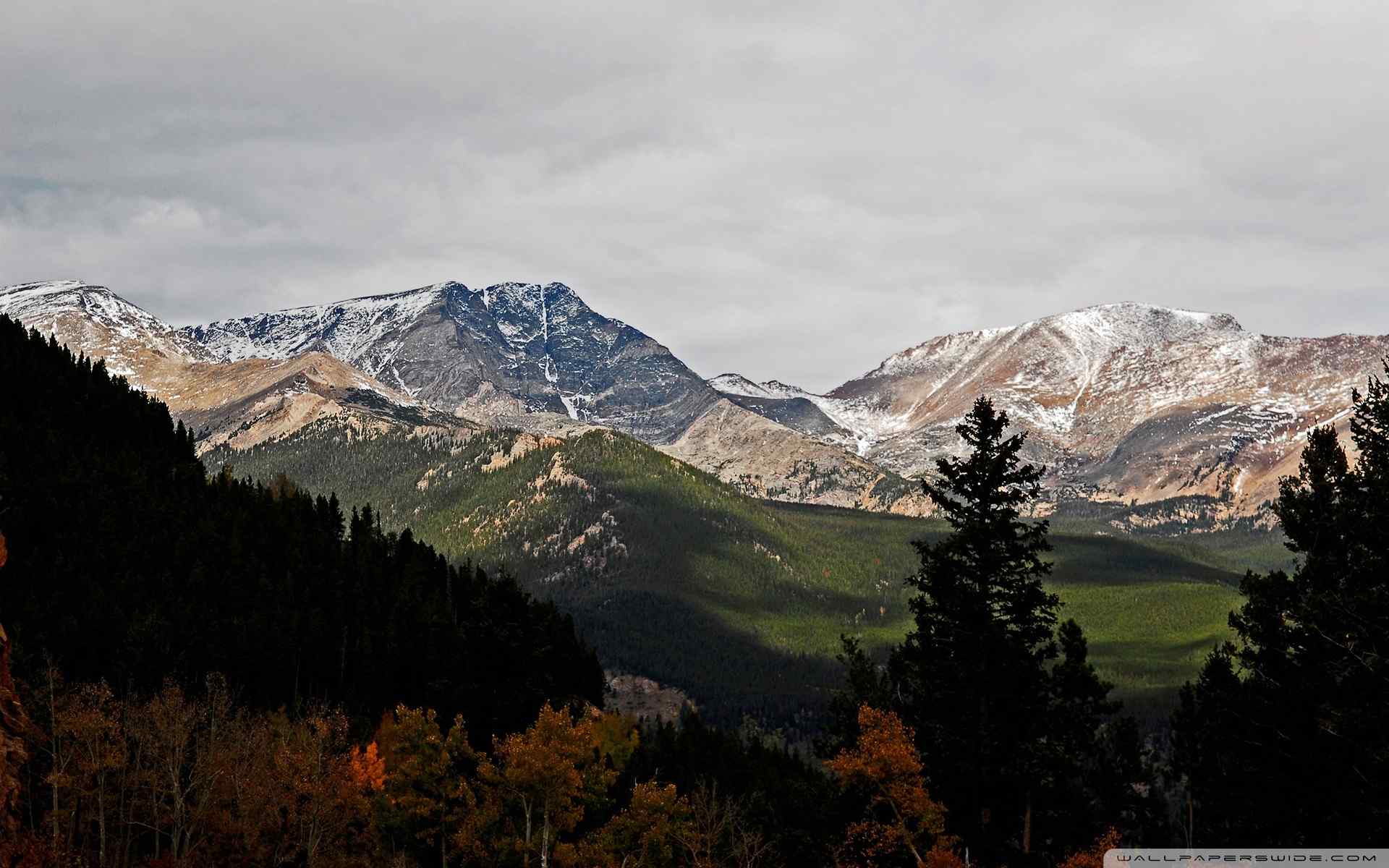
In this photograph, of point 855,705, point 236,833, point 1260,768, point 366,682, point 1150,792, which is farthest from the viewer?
point 366,682

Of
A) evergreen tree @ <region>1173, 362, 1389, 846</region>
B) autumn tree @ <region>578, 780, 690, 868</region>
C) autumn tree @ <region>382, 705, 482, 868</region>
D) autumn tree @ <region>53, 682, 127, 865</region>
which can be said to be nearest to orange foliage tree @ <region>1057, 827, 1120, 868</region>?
evergreen tree @ <region>1173, 362, 1389, 846</region>

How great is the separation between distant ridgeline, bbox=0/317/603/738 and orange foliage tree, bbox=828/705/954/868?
42.0 meters

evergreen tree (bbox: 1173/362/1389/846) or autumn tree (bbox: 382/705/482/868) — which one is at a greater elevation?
evergreen tree (bbox: 1173/362/1389/846)

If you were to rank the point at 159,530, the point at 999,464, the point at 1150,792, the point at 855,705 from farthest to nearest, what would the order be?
the point at 159,530, the point at 1150,792, the point at 855,705, the point at 999,464

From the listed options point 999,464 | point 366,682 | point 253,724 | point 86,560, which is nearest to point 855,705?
point 999,464

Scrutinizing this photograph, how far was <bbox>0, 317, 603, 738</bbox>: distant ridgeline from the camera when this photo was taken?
94.7 m

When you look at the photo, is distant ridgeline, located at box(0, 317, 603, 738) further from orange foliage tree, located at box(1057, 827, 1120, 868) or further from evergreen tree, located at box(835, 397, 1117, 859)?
orange foliage tree, located at box(1057, 827, 1120, 868)

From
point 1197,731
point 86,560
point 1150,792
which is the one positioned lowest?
point 1150,792

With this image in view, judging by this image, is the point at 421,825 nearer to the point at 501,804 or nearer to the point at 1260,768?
the point at 501,804

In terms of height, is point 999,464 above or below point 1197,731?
above

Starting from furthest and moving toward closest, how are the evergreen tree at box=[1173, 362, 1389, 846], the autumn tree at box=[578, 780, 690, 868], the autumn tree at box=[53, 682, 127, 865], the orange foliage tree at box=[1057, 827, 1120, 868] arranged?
the autumn tree at box=[578, 780, 690, 868]
the autumn tree at box=[53, 682, 127, 865]
the orange foliage tree at box=[1057, 827, 1120, 868]
the evergreen tree at box=[1173, 362, 1389, 846]

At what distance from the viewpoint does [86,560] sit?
144 metres

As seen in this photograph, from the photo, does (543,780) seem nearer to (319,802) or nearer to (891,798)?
(319,802)

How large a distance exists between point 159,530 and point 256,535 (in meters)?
16.2
